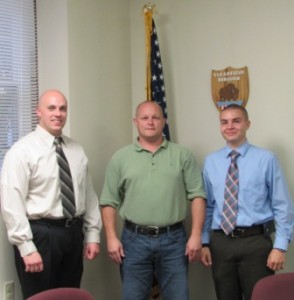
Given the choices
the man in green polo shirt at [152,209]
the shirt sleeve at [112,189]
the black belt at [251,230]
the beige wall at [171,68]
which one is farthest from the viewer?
the beige wall at [171,68]

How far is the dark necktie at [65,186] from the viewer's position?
2.43 metres

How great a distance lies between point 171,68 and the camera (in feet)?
11.3

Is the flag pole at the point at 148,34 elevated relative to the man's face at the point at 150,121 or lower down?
elevated

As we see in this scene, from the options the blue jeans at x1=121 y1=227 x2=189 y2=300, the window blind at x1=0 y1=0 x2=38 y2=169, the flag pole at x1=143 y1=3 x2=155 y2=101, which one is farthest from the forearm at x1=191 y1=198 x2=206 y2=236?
the window blind at x1=0 y1=0 x2=38 y2=169

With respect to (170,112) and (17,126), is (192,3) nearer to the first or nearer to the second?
(170,112)

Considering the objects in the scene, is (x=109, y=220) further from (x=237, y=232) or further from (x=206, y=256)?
(x=237, y=232)

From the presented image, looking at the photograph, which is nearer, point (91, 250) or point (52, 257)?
point (52, 257)

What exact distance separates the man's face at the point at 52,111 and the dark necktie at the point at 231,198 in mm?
1046

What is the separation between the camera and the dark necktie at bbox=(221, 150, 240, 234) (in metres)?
2.50

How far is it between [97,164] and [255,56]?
138cm

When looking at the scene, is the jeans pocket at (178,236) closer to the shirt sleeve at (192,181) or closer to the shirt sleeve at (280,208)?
the shirt sleeve at (192,181)

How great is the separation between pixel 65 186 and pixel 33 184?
0.18 metres

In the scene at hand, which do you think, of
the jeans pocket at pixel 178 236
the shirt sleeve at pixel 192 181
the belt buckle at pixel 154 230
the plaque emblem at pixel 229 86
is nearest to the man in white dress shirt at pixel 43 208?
the belt buckle at pixel 154 230

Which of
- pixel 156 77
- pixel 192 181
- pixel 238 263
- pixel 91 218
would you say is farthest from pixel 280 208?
pixel 156 77
